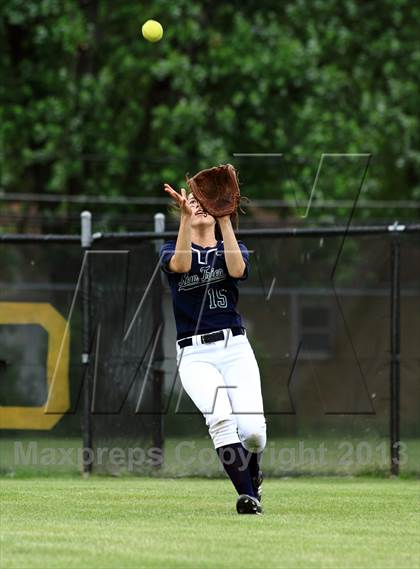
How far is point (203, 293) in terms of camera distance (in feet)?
26.5

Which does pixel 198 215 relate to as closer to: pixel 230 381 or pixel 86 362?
pixel 230 381

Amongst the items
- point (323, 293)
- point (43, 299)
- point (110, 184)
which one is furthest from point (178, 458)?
point (110, 184)

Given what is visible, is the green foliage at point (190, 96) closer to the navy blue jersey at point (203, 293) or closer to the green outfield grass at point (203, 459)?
the green outfield grass at point (203, 459)

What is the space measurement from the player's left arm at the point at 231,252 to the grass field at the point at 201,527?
4.82 feet

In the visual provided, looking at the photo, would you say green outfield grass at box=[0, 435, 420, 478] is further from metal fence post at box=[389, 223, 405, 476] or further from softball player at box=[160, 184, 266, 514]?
softball player at box=[160, 184, 266, 514]

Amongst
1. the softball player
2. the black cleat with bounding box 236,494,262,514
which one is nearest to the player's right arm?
the softball player

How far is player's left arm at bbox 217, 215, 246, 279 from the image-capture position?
7.88 meters

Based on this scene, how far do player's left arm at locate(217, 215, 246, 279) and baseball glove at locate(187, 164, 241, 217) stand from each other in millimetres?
72

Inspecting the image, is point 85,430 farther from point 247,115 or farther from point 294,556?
point 247,115

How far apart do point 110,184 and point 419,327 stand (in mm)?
11034

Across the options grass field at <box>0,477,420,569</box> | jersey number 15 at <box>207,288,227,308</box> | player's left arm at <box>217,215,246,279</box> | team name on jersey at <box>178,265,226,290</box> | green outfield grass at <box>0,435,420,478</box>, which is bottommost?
green outfield grass at <box>0,435,420,478</box>

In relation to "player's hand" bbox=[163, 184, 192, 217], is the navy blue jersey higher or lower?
lower

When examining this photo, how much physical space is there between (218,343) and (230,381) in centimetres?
24

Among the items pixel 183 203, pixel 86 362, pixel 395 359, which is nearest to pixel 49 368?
pixel 86 362
